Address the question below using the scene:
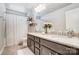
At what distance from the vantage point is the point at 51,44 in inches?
65.4

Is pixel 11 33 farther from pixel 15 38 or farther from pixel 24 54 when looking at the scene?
pixel 24 54

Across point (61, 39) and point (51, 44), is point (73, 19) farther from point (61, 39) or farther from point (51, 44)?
point (51, 44)

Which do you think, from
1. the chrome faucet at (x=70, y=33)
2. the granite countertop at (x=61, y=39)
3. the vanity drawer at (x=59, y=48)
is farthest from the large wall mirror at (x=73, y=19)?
the vanity drawer at (x=59, y=48)

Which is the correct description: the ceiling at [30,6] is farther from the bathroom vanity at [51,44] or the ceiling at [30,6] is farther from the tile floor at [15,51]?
the tile floor at [15,51]

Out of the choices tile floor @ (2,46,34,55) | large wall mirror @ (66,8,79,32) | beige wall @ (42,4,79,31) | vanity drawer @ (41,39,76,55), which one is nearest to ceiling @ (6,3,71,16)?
beige wall @ (42,4,79,31)

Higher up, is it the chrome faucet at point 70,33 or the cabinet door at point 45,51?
the chrome faucet at point 70,33

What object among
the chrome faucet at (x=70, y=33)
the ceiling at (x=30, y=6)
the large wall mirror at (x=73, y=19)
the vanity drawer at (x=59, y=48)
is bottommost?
the vanity drawer at (x=59, y=48)

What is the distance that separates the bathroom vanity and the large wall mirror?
0.19m

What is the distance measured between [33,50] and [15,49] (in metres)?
0.33

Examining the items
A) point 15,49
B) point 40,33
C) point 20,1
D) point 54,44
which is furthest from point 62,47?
point 20,1

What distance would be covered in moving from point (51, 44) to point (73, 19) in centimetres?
58

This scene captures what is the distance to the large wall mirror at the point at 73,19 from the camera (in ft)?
5.64

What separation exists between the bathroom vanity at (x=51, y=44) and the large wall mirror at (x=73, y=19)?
0.19 meters

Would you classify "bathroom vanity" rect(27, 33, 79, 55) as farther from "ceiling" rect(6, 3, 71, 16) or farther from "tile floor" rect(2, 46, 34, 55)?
"ceiling" rect(6, 3, 71, 16)
